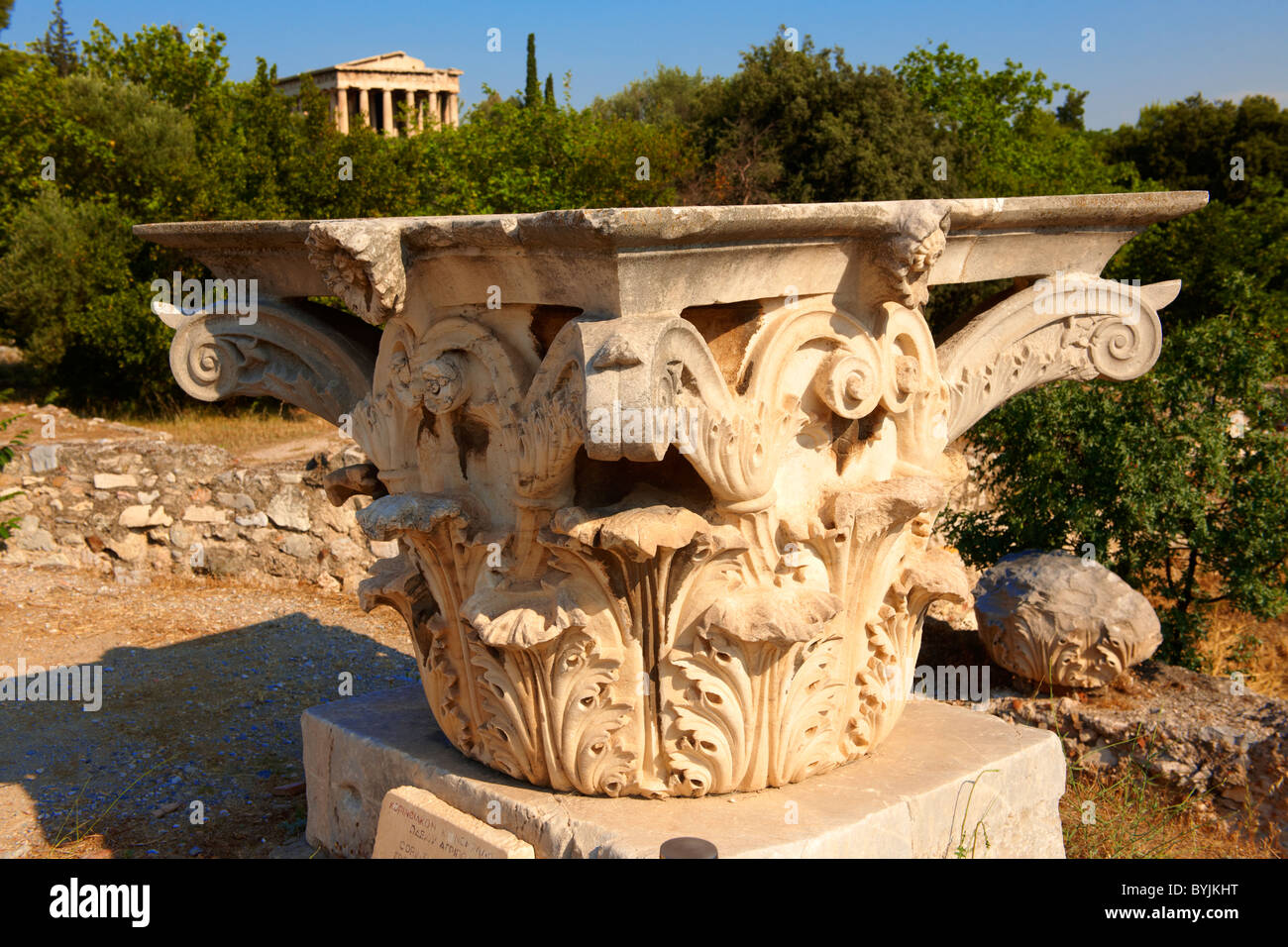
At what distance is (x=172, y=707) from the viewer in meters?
5.07

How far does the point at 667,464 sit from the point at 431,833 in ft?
3.90

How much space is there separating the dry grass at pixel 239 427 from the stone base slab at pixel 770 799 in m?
7.64

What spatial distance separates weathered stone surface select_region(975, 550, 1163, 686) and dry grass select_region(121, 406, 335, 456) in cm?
775

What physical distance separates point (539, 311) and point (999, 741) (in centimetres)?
187

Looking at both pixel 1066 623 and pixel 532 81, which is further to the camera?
pixel 532 81

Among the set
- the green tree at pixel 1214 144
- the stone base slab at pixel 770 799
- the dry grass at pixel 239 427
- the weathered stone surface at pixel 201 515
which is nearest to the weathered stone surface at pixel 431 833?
the stone base slab at pixel 770 799

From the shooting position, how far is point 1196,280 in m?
16.0

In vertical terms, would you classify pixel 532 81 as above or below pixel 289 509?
above

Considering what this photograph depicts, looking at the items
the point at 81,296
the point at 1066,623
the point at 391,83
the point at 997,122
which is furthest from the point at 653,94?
the point at 1066,623

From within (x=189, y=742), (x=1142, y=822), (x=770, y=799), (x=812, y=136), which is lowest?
(x=1142, y=822)

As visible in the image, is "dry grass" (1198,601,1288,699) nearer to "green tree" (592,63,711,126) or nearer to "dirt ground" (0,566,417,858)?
"dirt ground" (0,566,417,858)

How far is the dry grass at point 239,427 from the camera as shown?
11.4 meters

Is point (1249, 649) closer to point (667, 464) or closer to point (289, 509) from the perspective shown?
point (667, 464)
